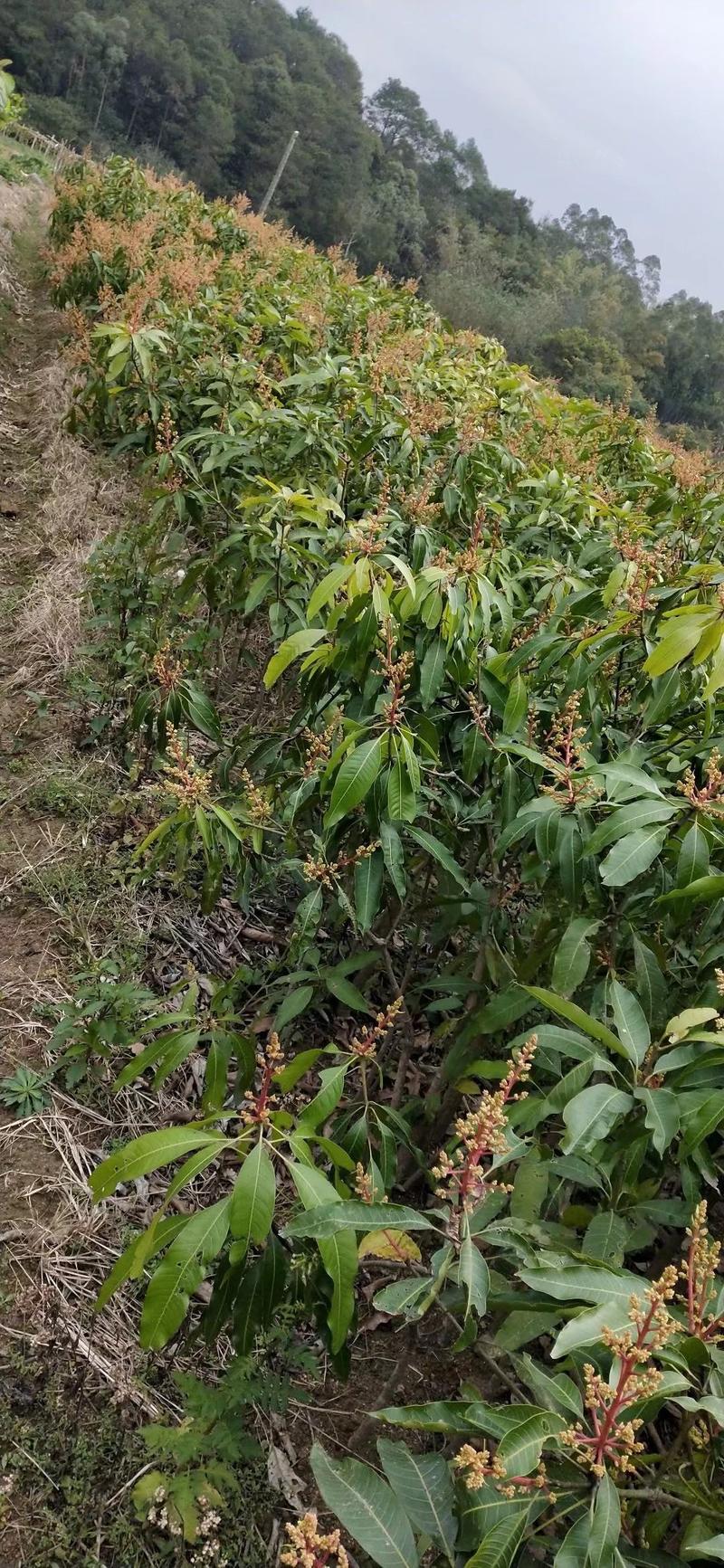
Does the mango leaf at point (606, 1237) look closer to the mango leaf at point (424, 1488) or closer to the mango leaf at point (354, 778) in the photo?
the mango leaf at point (424, 1488)

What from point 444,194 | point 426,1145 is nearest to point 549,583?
point 426,1145

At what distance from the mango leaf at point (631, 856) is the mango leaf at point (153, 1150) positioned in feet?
2.17

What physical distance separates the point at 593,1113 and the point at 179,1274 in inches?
22.0

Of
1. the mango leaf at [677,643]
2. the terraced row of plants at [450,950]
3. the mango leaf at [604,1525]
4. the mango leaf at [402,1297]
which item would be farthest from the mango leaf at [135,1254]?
the mango leaf at [677,643]

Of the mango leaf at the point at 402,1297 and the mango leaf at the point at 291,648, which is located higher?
the mango leaf at the point at 291,648

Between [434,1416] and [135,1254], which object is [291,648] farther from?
[434,1416]

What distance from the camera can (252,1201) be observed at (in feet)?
3.65

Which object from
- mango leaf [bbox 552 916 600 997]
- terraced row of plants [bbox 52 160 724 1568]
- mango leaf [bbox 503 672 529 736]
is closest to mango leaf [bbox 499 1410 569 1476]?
terraced row of plants [bbox 52 160 724 1568]

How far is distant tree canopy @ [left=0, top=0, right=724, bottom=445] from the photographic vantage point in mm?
30844

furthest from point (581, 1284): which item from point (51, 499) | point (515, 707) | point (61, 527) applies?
point (51, 499)

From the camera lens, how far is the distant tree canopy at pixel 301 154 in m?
30.8

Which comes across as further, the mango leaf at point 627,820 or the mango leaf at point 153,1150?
the mango leaf at point 627,820

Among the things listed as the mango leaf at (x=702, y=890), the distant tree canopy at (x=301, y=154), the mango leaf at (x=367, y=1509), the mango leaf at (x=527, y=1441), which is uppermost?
the distant tree canopy at (x=301, y=154)

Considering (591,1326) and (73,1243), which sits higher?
(591,1326)
